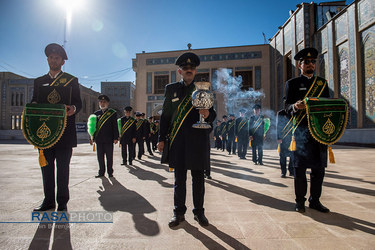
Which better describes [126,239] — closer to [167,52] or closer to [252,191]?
[252,191]

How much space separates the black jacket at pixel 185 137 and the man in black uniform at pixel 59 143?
125cm

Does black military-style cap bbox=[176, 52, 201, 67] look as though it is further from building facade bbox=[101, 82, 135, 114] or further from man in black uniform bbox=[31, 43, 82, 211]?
building facade bbox=[101, 82, 135, 114]

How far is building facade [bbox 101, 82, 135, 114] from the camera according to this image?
41.8 meters

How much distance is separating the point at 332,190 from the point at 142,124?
7.36 meters

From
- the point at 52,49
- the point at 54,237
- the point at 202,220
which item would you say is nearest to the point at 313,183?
the point at 202,220

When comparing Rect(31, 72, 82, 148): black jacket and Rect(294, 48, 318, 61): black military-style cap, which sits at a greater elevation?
Rect(294, 48, 318, 61): black military-style cap

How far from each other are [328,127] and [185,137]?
1.75 meters

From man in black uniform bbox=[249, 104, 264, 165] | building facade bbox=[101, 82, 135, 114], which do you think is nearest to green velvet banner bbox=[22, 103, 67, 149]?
man in black uniform bbox=[249, 104, 264, 165]

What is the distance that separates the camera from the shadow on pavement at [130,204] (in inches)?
93.0

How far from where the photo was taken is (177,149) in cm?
261

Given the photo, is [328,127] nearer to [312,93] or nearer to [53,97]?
[312,93]

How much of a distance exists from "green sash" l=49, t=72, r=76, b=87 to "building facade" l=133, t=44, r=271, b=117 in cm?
2123

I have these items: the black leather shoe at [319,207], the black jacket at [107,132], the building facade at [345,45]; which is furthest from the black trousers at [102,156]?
the building facade at [345,45]

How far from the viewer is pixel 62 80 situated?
300 cm
